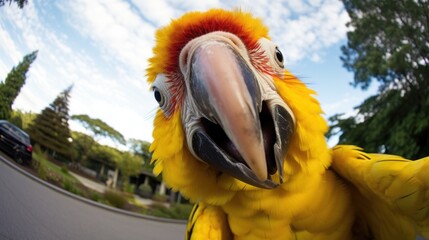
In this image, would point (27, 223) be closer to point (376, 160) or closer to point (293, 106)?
point (293, 106)

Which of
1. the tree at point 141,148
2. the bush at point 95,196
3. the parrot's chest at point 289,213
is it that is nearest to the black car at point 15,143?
the bush at point 95,196

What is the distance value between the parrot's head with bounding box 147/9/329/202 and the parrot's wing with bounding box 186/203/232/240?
0.50 ft

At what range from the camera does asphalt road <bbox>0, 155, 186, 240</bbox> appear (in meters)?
0.84

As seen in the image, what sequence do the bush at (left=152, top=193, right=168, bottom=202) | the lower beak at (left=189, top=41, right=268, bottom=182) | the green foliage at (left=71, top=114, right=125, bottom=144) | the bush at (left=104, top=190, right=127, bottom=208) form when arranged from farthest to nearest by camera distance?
the bush at (left=152, top=193, right=168, bottom=202), the bush at (left=104, top=190, right=127, bottom=208), the green foliage at (left=71, top=114, right=125, bottom=144), the lower beak at (left=189, top=41, right=268, bottom=182)

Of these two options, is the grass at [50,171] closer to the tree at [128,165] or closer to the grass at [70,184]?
the grass at [70,184]

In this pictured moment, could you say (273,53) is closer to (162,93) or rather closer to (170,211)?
(162,93)

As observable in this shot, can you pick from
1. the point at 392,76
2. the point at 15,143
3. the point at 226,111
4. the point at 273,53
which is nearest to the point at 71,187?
the point at 15,143

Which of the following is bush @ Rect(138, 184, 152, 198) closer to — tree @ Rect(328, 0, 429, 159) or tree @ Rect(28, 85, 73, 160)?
tree @ Rect(28, 85, 73, 160)

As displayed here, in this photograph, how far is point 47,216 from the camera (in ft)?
3.01

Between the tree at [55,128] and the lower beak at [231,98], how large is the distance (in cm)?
49

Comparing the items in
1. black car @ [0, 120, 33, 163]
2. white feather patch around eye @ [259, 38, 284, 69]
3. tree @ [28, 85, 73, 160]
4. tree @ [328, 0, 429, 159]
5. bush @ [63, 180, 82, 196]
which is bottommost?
bush @ [63, 180, 82, 196]

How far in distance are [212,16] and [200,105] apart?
0.39 metres

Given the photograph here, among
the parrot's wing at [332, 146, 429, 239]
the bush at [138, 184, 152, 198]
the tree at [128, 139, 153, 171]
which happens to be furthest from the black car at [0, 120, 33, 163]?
the parrot's wing at [332, 146, 429, 239]

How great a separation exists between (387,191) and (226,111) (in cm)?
63
